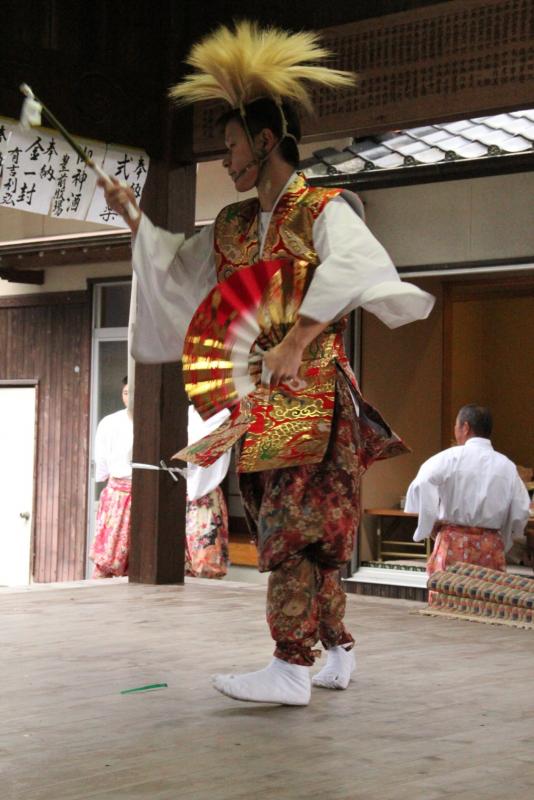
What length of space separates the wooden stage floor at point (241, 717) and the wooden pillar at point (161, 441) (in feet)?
3.35

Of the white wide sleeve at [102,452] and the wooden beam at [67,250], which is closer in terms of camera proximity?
the white wide sleeve at [102,452]

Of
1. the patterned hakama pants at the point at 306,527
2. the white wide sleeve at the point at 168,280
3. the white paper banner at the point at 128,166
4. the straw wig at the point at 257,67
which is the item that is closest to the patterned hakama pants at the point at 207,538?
the white paper banner at the point at 128,166

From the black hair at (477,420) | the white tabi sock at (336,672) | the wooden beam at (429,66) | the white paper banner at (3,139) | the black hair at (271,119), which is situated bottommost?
the white tabi sock at (336,672)

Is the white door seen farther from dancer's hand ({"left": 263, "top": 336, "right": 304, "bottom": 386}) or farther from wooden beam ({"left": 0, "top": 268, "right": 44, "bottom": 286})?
dancer's hand ({"left": 263, "top": 336, "right": 304, "bottom": 386})

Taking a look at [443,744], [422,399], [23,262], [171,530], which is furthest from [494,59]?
[23,262]

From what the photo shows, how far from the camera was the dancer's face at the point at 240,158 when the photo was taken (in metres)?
2.91

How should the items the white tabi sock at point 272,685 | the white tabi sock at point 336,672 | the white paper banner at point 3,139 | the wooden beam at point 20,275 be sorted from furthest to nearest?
the wooden beam at point 20,275 < the white paper banner at point 3,139 < the white tabi sock at point 336,672 < the white tabi sock at point 272,685

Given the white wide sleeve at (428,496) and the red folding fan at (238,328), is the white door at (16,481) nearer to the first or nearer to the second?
the white wide sleeve at (428,496)

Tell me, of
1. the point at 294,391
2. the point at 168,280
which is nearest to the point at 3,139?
the point at 168,280

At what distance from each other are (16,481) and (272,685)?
774 cm

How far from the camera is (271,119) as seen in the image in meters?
2.92

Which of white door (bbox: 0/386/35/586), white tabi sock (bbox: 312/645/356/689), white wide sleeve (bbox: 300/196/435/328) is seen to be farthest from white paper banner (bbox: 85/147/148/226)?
white door (bbox: 0/386/35/586)

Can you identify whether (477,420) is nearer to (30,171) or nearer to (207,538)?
(207,538)

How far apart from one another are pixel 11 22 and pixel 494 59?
183 cm
